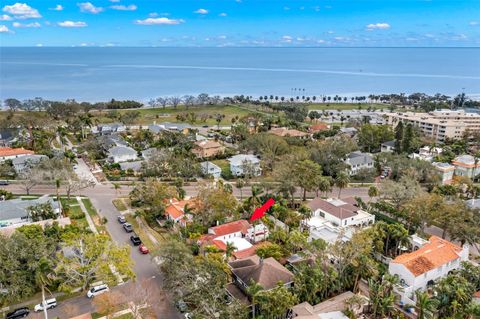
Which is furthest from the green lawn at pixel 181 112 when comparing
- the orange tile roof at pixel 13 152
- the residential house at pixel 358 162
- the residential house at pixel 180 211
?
the residential house at pixel 180 211

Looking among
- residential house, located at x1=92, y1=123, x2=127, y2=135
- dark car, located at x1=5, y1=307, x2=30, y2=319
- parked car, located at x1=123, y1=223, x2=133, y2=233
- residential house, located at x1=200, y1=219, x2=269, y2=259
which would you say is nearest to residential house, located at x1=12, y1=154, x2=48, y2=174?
parked car, located at x1=123, y1=223, x2=133, y2=233

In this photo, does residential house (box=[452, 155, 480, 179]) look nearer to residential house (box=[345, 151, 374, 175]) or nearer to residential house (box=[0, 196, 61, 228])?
residential house (box=[345, 151, 374, 175])

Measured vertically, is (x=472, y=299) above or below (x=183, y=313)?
above

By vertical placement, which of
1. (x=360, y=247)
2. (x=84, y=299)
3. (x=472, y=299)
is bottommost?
(x=84, y=299)

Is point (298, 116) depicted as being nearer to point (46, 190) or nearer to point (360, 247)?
point (46, 190)

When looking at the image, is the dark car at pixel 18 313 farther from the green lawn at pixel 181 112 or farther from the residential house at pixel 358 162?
the green lawn at pixel 181 112

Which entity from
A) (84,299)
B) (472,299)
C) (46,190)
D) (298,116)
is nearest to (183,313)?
(84,299)
